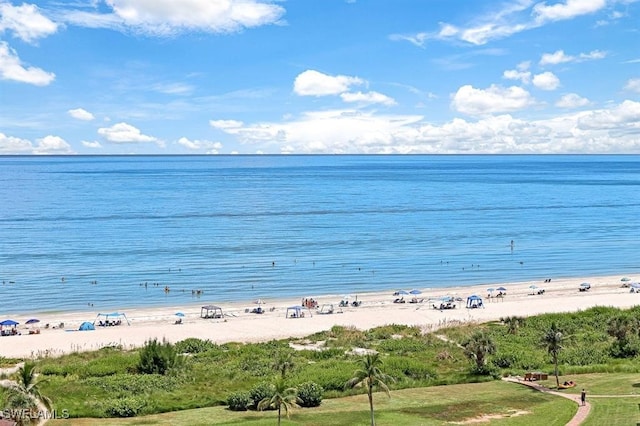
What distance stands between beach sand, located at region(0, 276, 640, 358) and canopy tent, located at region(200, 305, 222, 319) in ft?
2.26

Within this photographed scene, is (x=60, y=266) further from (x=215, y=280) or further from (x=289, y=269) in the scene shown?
(x=289, y=269)

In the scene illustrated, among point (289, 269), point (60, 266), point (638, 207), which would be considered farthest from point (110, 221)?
point (638, 207)

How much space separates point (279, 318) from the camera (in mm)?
61469

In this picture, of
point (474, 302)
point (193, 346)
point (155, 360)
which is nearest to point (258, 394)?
point (155, 360)

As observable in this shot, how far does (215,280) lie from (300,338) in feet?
90.6

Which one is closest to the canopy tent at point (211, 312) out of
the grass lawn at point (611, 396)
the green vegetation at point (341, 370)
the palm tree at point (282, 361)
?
the green vegetation at point (341, 370)

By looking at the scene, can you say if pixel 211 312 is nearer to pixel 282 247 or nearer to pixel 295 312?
pixel 295 312

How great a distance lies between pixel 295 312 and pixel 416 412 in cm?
2974

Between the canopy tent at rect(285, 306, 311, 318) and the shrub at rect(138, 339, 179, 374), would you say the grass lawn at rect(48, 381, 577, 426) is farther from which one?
the canopy tent at rect(285, 306, 311, 318)

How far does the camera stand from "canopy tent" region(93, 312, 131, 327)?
5978 centimetres

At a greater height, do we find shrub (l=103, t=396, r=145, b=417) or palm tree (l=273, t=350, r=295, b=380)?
palm tree (l=273, t=350, r=295, b=380)

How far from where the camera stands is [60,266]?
277 feet

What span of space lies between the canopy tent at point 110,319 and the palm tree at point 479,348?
107ft

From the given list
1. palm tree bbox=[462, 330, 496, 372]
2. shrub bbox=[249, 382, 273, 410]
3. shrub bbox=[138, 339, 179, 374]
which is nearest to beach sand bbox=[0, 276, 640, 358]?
shrub bbox=[138, 339, 179, 374]
